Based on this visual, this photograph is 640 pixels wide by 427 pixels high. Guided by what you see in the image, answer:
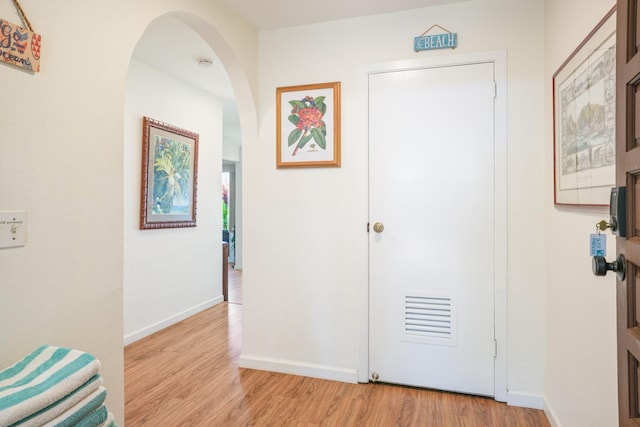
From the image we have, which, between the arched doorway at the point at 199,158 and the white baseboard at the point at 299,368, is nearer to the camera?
the white baseboard at the point at 299,368

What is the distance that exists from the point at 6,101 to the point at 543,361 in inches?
109

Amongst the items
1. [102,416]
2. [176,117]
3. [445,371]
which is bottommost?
[445,371]

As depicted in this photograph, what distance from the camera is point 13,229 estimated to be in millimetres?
1165

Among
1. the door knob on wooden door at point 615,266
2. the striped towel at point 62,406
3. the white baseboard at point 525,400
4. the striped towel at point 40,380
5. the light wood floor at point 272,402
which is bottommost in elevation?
the light wood floor at point 272,402

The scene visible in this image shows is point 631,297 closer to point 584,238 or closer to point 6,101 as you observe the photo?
point 584,238

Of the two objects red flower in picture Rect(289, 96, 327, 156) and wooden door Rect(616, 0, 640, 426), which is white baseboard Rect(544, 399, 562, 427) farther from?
red flower in picture Rect(289, 96, 327, 156)

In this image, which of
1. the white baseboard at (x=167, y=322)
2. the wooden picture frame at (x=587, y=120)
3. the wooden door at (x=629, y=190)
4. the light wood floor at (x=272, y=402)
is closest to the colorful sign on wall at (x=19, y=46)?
the wooden door at (x=629, y=190)

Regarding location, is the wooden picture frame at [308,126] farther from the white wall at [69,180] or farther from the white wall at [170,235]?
the white wall at [170,235]

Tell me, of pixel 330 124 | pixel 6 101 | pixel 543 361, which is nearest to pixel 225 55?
pixel 330 124

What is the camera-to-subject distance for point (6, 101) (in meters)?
1.15

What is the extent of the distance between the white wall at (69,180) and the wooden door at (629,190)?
5.53 ft

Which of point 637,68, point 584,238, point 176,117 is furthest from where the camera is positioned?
point 176,117

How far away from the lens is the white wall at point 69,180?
46.5 inches

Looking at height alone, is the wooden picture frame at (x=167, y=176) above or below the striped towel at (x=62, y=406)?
above
